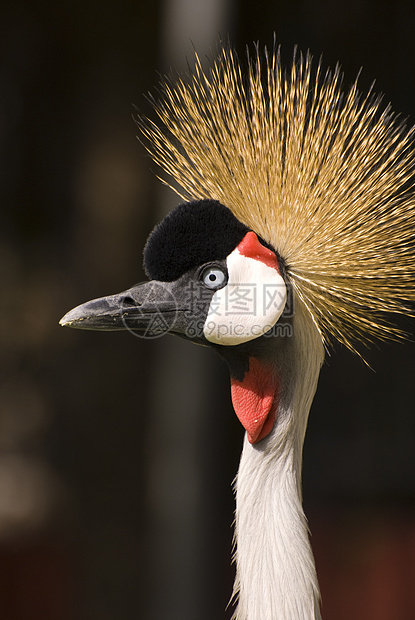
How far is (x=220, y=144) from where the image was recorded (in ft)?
2.97

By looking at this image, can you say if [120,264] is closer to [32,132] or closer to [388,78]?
[32,132]

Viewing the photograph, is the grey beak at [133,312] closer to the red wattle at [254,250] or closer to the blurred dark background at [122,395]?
the red wattle at [254,250]

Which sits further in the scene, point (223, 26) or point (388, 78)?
point (388, 78)

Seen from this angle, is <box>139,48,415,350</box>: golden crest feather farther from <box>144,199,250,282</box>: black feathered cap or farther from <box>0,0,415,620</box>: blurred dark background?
<box>0,0,415,620</box>: blurred dark background

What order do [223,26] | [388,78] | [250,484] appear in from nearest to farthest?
[250,484] < [223,26] < [388,78]

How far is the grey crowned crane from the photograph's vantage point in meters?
0.82

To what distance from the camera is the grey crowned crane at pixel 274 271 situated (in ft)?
2.68

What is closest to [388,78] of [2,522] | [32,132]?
[32,132]

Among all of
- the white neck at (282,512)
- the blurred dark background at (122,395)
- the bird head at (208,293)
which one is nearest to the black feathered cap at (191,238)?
the bird head at (208,293)

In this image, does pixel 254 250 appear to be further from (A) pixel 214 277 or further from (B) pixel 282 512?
(B) pixel 282 512

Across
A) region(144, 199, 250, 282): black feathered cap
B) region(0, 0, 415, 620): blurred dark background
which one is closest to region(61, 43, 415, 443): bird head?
region(144, 199, 250, 282): black feathered cap

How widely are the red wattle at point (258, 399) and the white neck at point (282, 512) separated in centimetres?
1

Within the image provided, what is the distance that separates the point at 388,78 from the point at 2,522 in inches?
67.0

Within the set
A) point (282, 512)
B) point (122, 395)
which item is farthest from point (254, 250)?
point (122, 395)
